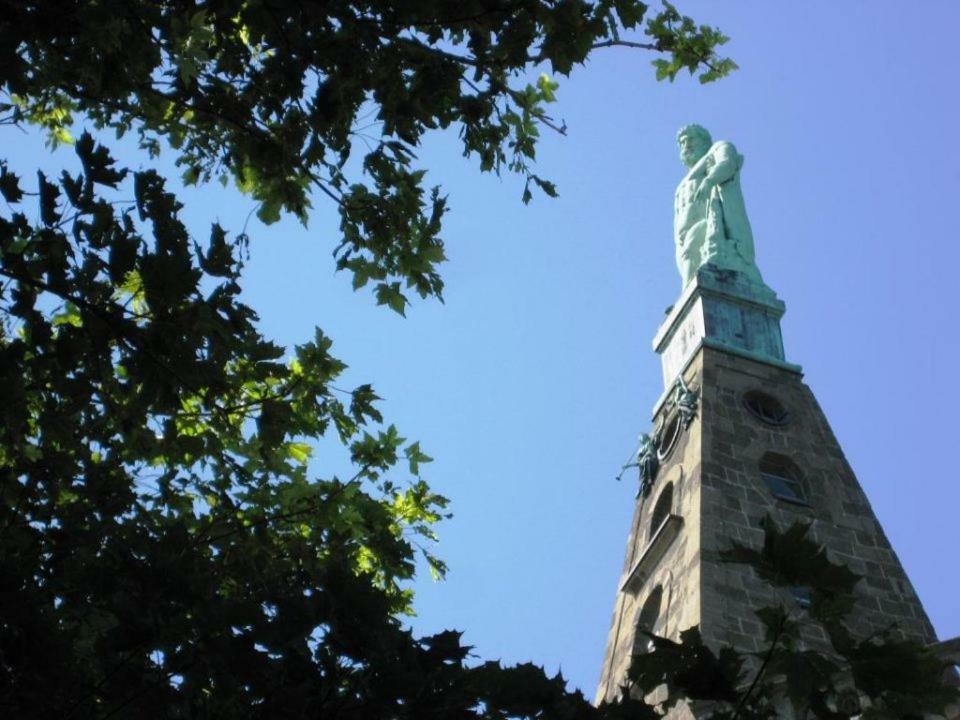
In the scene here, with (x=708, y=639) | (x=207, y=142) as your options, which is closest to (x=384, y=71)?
(x=207, y=142)

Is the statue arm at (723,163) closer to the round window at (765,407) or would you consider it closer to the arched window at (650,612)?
the round window at (765,407)

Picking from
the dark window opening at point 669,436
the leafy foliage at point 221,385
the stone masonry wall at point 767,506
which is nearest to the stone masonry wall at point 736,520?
the stone masonry wall at point 767,506

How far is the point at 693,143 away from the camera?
27.2 meters

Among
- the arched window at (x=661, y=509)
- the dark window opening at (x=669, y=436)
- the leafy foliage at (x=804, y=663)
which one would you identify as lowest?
the leafy foliage at (x=804, y=663)

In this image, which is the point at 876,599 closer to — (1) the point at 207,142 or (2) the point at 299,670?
(1) the point at 207,142

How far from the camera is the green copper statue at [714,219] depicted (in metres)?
24.4

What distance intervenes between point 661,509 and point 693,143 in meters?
9.16

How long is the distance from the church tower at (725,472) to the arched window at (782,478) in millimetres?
20

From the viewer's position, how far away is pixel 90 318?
21.7ft

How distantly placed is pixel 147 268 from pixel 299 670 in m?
1.97

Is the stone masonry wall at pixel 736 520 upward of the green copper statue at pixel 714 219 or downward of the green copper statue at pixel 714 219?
downward

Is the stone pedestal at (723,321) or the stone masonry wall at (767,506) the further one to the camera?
the stone pedestal at (723,321)

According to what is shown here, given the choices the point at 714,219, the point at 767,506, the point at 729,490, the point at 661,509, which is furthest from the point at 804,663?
the point at 714,219

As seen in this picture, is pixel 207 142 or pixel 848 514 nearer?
pixel 207 142
